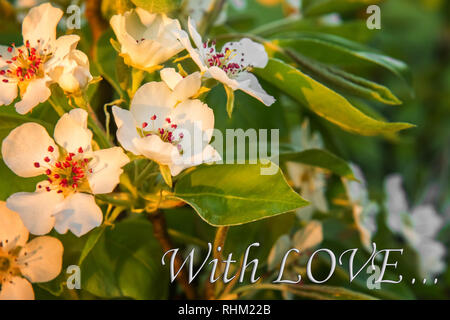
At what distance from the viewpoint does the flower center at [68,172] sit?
560 millimetres

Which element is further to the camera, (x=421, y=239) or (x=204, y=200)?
(x=421, y=239)

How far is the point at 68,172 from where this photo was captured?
1.88 feet

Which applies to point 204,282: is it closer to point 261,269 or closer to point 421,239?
point 261,269

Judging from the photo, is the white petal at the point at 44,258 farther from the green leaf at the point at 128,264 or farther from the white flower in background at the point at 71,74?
the white flower in background at the point at 71,74

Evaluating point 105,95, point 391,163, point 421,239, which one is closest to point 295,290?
point 105,95

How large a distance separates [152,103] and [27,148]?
0.47 ft

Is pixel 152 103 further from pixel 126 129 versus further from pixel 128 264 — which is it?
pixel 128 264

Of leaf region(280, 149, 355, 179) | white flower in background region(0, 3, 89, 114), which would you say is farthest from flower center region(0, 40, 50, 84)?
leaf region(280, 149, 355, 179)

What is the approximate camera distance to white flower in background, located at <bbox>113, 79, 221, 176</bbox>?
0.53 meters

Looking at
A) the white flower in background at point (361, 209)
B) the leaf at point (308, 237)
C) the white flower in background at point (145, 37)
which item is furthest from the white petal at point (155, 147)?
the white flower in background at point (361, 209)

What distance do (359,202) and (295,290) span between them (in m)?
0.28

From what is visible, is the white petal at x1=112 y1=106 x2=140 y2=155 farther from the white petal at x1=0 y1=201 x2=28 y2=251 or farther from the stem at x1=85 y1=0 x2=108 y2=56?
the stem at x1=85 y1=0 x2=108 y2=56

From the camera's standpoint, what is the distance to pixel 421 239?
1117 millimetres

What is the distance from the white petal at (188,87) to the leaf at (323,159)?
183 mm
